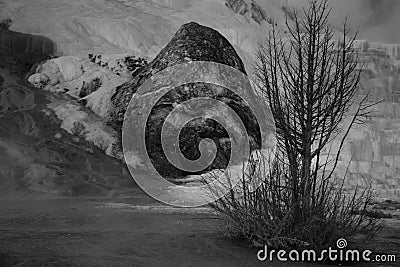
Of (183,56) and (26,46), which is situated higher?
(26,46)

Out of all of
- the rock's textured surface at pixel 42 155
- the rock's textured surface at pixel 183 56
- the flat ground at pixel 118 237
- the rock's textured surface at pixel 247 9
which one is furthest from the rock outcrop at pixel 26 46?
the rock's textured surface at pixel 247 9

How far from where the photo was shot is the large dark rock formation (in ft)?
59.5

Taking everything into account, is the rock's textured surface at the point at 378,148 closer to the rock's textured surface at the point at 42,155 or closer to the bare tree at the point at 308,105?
the rock's textured surface at the point at 42,155

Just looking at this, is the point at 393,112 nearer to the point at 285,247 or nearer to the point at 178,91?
the point at 178,91

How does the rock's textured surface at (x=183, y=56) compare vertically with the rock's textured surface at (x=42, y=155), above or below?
above

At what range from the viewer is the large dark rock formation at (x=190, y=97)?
59.5ft

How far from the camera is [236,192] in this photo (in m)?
8.42

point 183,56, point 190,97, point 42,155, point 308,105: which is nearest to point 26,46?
point 183,56

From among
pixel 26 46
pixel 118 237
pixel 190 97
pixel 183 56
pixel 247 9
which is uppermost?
pixel 247 9

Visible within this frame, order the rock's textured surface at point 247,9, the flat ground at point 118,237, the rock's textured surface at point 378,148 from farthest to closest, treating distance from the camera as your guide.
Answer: the rock's textured surface at point 247,9, the rock's textured surface at point 378,148, the flat ground at point 118,237

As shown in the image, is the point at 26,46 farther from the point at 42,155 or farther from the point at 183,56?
the point at 42,155

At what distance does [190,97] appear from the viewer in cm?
1922

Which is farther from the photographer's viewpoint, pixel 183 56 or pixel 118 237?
pixel 183 56

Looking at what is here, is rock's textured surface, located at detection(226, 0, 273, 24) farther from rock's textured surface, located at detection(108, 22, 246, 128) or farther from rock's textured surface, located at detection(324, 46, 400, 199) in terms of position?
rock's textured surface, located at detection(108, 22, 246, 128)
